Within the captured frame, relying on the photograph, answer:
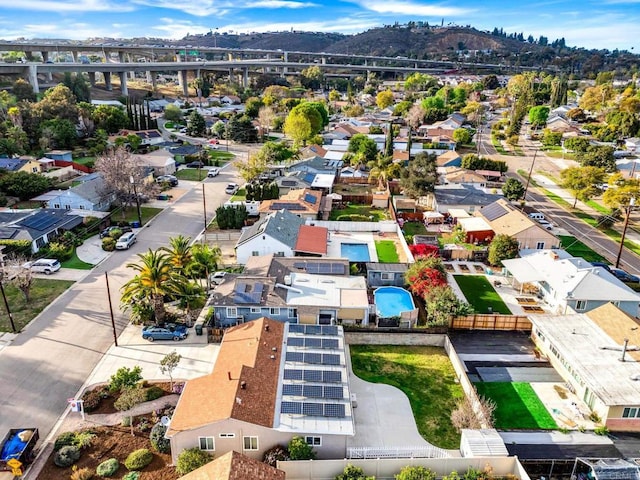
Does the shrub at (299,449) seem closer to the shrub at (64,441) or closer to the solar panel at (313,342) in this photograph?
the solar panel at (313,342)

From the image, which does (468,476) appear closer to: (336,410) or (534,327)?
(336,410)

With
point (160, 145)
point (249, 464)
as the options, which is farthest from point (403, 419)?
point (160, 145)

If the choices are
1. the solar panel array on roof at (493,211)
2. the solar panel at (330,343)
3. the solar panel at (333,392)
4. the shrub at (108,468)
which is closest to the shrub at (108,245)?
the solar panel at (330,343)

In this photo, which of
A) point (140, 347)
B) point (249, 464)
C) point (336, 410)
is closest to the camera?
point (249, 464)

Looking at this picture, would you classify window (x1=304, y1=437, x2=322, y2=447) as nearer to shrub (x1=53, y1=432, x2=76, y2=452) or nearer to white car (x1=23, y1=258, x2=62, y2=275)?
shrub (x1=53, y1=432, x2=76, y2=452)

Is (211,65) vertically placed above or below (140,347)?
above

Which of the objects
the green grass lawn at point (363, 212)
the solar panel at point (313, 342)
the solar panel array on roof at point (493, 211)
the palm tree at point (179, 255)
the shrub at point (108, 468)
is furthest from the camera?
the green grass lawn at point (363, 212)
